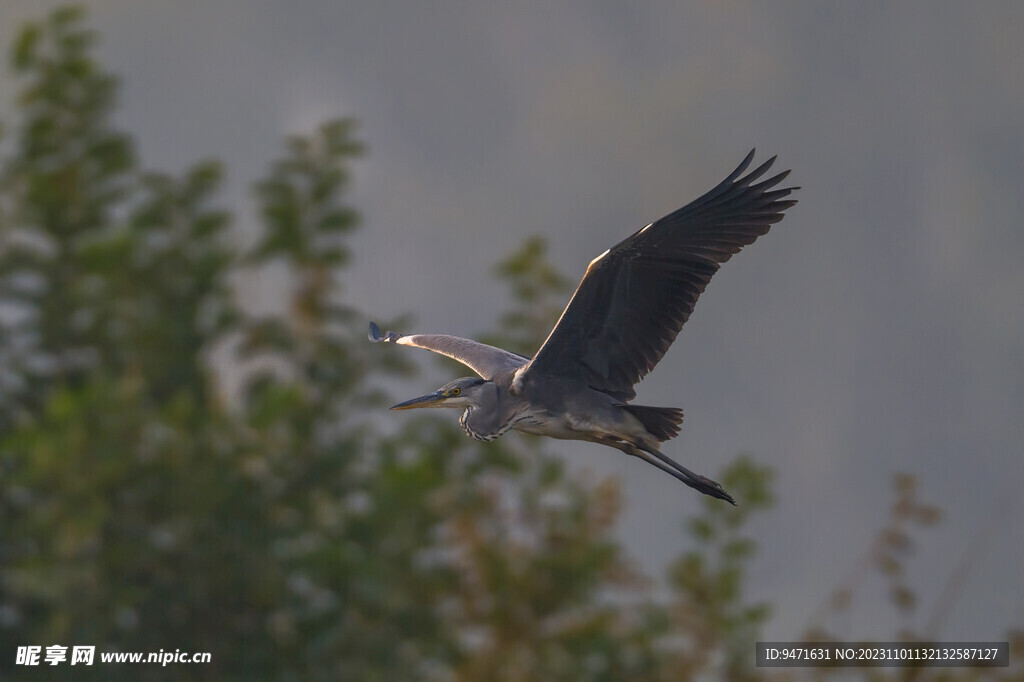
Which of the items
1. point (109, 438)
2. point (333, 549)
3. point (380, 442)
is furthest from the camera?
point (380, 442)

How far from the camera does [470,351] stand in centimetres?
871

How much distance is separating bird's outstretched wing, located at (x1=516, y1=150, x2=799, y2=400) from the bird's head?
0.95 ft

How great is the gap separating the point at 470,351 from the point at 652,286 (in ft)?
5.58

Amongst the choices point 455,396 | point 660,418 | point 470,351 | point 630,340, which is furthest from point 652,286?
point 470,351

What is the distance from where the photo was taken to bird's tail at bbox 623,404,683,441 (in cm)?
743

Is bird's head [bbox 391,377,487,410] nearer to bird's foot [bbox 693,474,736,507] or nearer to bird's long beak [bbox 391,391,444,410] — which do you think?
bird's long beak [bbox 391,391,444,410]

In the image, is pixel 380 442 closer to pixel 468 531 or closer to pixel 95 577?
pixel 468 531

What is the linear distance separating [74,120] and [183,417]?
5.67 meters

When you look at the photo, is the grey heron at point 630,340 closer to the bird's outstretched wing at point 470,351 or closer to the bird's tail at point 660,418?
the bird's tail at point 660,418

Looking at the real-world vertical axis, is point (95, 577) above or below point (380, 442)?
below

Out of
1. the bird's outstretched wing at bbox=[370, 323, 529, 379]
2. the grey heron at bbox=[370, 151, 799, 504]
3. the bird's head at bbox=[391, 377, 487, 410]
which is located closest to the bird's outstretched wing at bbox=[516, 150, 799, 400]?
the grey heron at bbox=[370, 151, 799, 504]

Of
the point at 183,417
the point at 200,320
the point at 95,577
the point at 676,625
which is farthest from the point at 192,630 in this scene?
the point at 676,625

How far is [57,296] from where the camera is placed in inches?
832

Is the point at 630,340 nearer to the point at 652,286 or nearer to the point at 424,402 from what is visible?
the point at 652,286
